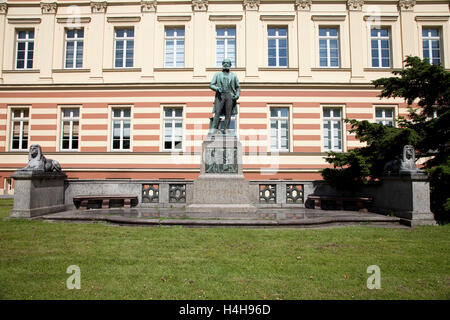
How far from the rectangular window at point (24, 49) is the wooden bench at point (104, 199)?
14.3 meters

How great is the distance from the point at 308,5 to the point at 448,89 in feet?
43.8

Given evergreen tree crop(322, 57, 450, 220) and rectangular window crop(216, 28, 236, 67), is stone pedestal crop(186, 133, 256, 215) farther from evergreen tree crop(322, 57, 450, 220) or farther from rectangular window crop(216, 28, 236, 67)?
rectangular window crop(216, 28, 236, 67)

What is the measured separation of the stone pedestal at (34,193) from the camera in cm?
868

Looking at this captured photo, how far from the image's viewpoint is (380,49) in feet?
64.5

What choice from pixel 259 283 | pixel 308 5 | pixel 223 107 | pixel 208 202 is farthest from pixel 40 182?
pixel 308 5

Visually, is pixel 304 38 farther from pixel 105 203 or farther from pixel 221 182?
pixel 105 203

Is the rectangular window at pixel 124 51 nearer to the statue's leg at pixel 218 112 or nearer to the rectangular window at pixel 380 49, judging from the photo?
the statue's leg at pixel 218 112

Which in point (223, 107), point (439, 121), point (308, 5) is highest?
point (308, 5)

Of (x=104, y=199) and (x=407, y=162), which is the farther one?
(x=104, y=199)

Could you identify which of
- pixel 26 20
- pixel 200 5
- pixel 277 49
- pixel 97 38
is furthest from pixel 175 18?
pixel 26 20

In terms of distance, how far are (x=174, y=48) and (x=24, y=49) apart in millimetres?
10381
